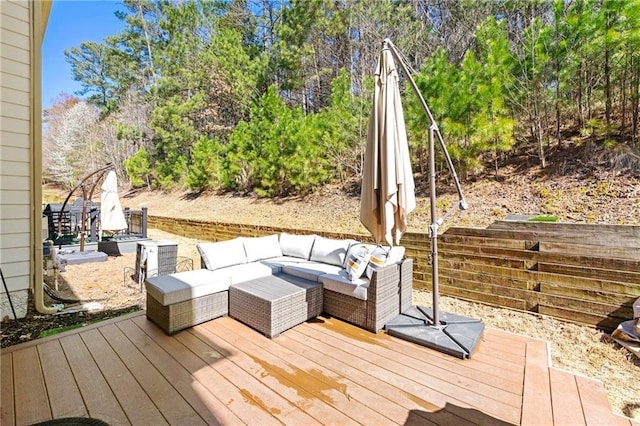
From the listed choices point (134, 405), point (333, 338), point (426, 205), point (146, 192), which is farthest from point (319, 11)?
point (146, 192)

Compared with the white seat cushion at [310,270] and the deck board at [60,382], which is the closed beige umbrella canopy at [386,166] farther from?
the deck board at [60,382]

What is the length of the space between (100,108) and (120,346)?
22.2 metres

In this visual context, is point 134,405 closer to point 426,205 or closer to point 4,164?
point 4,164

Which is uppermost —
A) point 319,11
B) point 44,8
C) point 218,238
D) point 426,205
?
point 319,11

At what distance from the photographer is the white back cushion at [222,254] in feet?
12.8

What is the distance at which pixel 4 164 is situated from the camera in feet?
11.3

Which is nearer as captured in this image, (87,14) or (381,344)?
(381,344)

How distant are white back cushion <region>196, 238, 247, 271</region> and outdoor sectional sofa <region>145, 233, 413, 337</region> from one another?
0.04 feet

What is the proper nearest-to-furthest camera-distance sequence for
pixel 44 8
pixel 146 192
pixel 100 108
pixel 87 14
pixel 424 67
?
pixel 44 8
pixel 424 67
pixel 87 14
pixel 146 192
pixel 100 108

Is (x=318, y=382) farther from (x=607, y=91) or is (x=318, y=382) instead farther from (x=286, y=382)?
(x=607, y=91)

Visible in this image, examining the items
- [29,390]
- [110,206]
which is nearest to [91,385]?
[29,390]

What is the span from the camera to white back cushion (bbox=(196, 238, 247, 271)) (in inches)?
153

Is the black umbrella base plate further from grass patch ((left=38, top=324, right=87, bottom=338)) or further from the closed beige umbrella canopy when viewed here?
grass patch ((left=38, top=324, right=87, bottom=338))

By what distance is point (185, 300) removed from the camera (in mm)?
3219
